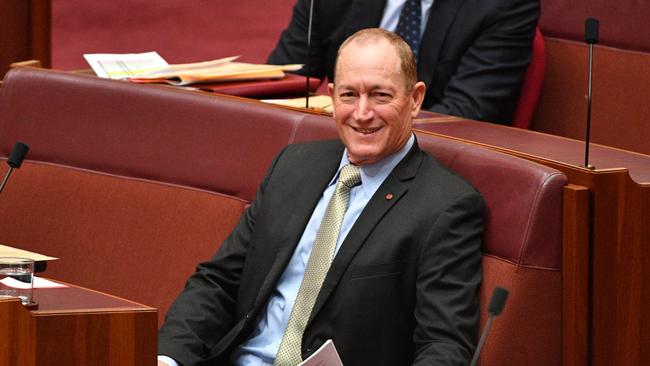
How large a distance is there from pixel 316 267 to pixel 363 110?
19 centimetres

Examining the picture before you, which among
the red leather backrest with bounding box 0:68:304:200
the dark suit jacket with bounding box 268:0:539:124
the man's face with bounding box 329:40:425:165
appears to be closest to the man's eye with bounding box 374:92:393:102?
the man's face with bounding box 329:40:425:165

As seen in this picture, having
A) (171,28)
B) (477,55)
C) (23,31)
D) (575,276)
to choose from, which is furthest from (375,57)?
(171,28)

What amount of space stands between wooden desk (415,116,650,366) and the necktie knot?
8.8 inches

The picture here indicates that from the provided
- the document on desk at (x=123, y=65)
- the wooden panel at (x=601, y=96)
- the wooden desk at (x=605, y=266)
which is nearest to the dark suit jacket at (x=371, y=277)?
the wooden desk at (x=605, y=266)

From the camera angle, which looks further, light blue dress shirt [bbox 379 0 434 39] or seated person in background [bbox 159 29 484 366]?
light blue dress shirt [bbox 379 0 434 39]

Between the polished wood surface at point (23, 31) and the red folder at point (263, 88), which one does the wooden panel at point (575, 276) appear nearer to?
the red folder at point (263, 88)

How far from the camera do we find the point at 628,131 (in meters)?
1.97

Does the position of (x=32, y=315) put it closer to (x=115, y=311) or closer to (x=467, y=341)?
(x=115, y=311)

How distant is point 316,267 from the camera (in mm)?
1382

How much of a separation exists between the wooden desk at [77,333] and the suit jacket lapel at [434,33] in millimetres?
1028

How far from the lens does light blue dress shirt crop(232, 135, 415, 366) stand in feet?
4.58

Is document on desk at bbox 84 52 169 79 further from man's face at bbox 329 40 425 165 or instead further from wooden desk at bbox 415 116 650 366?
wooden desk at bbox 415 116 650 366

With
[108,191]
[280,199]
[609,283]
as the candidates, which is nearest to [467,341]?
[609,283]

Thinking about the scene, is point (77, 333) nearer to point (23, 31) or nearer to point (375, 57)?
point (375, 57)
